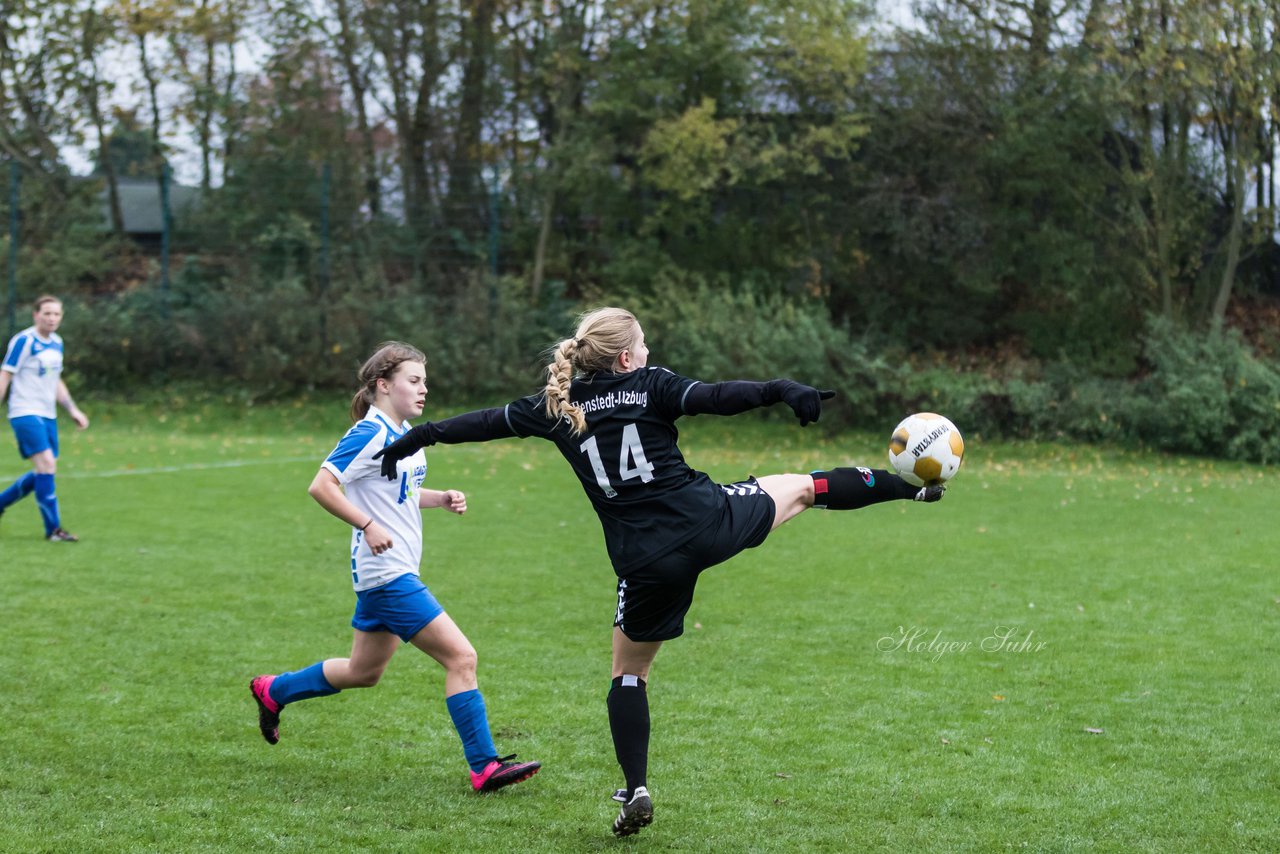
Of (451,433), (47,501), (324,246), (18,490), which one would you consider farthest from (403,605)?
(324,246)

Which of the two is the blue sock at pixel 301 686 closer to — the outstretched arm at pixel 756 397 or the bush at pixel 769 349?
the outstretched arm at pixel 756 397

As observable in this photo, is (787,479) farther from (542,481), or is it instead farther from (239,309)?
(239,309)

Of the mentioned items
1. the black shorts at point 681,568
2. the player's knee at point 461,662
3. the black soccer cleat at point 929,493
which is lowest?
the player's knee at point 461,662

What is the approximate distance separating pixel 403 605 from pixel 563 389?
3.83ft

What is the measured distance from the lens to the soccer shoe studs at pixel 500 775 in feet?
16.7

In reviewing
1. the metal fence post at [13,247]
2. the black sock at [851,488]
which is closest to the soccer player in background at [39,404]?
the black sock at [851,488]

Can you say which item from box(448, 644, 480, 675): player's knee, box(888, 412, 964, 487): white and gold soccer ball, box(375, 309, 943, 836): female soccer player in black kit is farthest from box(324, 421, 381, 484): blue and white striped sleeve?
box(888, 412, 964, 487): white and gold soccer ball

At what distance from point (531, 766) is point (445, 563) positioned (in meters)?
5.80

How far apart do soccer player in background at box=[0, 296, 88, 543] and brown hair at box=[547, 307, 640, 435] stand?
8074 millimetres

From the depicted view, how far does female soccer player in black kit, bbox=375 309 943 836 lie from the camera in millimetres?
4598

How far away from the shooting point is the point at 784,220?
88.8ft

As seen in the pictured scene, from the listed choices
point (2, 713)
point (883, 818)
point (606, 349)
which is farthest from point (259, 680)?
point (883, 818)

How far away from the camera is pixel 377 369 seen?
532 cm

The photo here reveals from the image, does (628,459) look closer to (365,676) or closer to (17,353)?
(365,676)
